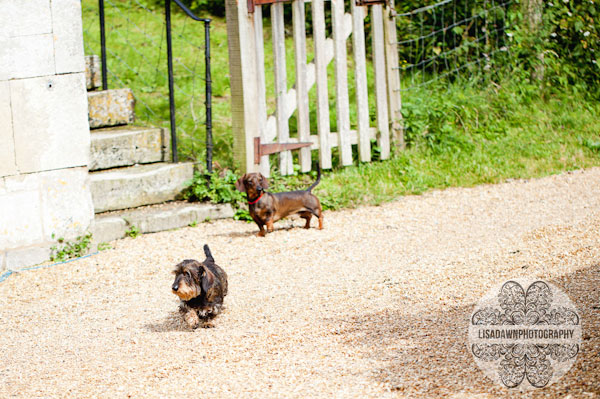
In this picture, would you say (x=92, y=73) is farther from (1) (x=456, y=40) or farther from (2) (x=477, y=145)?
(1) (x=456, y=40)

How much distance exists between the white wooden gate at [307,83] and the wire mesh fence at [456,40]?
1.10 metres

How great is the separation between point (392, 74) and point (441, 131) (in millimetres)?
907

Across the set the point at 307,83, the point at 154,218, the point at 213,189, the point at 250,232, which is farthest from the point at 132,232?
the point at 307,83

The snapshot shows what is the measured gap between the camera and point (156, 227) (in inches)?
255

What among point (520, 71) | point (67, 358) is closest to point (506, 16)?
point (520, 71)

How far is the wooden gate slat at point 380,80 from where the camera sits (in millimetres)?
7711

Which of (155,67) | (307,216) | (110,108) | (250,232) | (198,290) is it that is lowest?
(198,290)

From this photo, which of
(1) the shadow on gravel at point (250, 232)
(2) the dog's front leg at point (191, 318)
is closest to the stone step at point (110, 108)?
(1) the shadow on gravel at point (250, 232)

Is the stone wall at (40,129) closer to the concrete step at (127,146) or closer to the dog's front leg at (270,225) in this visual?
the concrete step at (127,146)

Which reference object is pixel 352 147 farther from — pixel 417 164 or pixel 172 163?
pixel 172 163

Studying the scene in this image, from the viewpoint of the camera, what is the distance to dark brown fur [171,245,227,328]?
3.87m

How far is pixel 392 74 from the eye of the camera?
7867mm

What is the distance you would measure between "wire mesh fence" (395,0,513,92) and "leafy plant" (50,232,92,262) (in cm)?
452

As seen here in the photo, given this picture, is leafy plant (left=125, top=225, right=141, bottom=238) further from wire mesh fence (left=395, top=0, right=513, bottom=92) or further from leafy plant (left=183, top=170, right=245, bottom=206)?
wire mesh fence (left=395, top=0, right=513, bottom=92)
